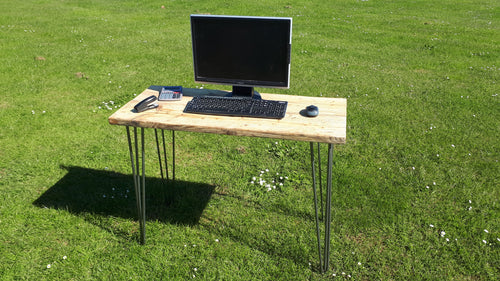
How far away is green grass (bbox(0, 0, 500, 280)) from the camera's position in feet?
11.3

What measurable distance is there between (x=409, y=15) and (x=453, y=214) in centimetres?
1093

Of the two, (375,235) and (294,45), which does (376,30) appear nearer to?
(294,45)

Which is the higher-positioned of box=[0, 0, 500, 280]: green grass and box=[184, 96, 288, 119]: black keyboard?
box=[184, 96, 288, 119]: black keyboard

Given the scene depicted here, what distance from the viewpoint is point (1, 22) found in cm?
1145

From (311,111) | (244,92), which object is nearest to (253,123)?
(311,111)

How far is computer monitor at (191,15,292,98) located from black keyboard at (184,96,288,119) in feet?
0.57

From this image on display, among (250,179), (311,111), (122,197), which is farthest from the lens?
(250,179)

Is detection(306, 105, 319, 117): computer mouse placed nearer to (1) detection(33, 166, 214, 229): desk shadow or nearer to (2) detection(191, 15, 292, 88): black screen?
(2) detection(191, 15, 292, 88): black screen

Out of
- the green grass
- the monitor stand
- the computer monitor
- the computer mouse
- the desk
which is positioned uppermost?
the computer monitor

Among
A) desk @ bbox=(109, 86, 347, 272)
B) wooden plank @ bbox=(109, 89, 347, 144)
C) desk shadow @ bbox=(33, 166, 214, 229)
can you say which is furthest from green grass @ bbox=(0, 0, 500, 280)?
wooden plank @ bbox=(109, 89, 347, 144)

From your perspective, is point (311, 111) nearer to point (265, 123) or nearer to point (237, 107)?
point (265, 123)

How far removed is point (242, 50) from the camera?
3.30 meters

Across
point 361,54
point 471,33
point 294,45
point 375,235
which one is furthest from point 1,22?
point 471,33

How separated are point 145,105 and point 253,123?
877 millimetres
